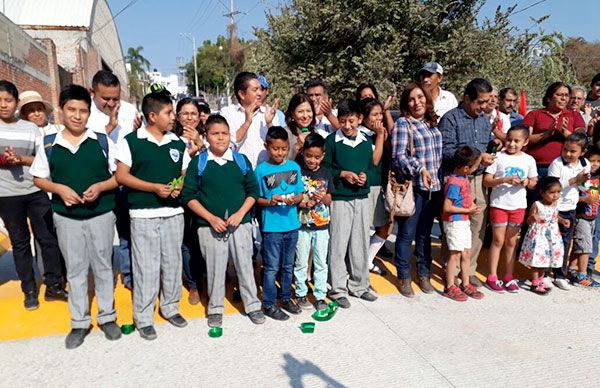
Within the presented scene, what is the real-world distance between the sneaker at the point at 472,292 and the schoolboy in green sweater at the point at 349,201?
91 cm

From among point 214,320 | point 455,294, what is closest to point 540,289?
point 455,294

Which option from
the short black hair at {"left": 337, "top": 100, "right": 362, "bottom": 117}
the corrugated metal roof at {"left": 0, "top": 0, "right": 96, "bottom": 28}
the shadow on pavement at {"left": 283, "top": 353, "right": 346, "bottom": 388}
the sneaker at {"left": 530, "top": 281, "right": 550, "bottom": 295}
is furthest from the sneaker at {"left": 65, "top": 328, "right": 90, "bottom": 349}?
the corrugated metal roof at {"left": 0, "top": 0, "right": 96, "bottom": 28}

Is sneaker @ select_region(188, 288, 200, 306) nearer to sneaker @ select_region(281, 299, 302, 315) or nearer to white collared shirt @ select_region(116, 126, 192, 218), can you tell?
sneaker @ select_region(281, 299, 302, 315)

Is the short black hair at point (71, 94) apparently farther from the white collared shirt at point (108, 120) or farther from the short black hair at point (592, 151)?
the short black hair at point (592, 151)

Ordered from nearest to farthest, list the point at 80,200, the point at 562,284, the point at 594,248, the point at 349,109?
the point at 80,200 → the point at 349,109 → the point at 562,284 → the point at 594,248

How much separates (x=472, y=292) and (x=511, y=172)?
119 cm

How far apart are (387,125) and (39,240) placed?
3.37 meters

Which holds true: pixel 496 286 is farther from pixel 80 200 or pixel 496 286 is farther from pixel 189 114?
pixel 80 200

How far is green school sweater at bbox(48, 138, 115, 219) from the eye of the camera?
2967mm

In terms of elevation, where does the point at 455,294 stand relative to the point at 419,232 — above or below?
below

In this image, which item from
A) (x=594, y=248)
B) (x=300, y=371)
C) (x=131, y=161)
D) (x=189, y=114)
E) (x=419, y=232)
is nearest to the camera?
(x=300, y=371)

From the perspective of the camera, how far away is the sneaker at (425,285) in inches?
162

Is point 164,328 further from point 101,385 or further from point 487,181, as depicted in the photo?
point 487,181

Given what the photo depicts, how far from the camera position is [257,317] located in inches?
Answer: 136
